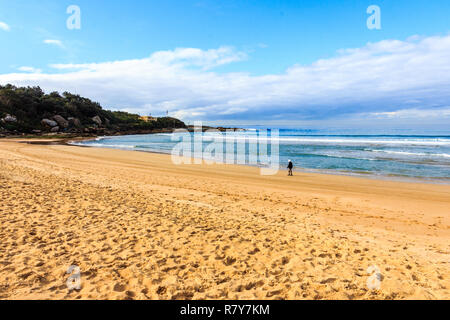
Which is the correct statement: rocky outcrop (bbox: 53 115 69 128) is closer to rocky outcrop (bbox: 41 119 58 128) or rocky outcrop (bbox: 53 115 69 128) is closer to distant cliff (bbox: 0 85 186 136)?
distant cliff (bbox: 0 85 186 136)

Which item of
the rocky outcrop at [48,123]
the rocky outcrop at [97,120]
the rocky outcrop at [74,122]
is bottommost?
the rocky outcrop at [48,123]

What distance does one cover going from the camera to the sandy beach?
447cm

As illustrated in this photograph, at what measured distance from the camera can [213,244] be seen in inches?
248

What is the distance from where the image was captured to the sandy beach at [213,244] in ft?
14.7

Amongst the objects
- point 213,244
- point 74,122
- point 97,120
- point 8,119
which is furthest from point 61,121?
point 213,244

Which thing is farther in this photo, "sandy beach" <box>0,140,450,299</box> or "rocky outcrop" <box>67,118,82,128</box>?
"rocky outcrop" <box>67,118,82,128</box>

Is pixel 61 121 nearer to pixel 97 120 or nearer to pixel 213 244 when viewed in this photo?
pixel 97 120

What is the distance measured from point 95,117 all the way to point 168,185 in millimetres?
86439

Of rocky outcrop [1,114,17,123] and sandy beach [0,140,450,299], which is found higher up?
rocky outcrop [1,114,17,123]

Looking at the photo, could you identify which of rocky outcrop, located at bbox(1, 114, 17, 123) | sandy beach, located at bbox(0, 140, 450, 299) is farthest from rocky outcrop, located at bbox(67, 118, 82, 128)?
sandy beach, located at bbox(0, 140, 450, 299)

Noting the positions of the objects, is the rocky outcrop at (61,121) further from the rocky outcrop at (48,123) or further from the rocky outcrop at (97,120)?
the rocky outcrop at (97,120)

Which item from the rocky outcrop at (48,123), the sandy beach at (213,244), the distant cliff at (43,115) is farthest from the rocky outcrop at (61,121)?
the sandy beach at (213,244)
